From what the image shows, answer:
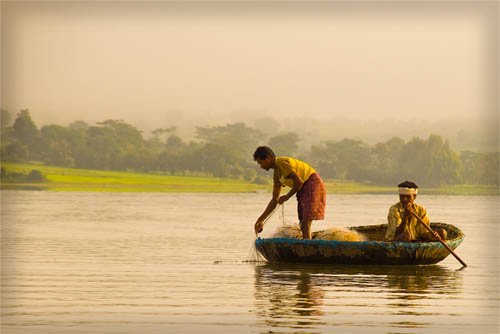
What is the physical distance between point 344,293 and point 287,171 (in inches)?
95.7

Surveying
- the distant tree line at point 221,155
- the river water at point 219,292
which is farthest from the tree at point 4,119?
the river water at point 219,292

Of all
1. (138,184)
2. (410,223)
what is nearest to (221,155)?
(138,184)

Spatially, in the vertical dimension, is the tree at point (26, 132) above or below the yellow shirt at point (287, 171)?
above

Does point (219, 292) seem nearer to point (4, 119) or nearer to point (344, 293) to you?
point (344, 293)

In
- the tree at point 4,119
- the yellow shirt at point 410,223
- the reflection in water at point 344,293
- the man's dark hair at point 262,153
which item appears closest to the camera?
the reflection in water at point 344,293

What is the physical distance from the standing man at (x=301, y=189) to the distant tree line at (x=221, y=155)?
192 feet

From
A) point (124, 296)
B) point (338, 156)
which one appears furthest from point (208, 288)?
point (338, 156)

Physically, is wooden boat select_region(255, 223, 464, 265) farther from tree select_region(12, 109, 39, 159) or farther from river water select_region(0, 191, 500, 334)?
tree select_region(12, 109, 39, 159)

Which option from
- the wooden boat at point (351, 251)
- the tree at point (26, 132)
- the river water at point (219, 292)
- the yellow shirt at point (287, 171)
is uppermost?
the tree at point (26, 132)

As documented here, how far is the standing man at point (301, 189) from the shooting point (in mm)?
12391

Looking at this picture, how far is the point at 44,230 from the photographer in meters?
20.6

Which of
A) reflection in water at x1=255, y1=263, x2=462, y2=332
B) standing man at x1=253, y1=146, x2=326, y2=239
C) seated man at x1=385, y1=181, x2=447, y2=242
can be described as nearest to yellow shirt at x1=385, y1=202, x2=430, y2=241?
seated man at x1=385, y1=181, x2=447, y2=242

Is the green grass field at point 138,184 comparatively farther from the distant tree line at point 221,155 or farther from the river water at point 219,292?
the river water at point 219,292

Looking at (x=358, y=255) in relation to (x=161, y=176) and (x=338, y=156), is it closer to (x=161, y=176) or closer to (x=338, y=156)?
(x=161, y=176)
